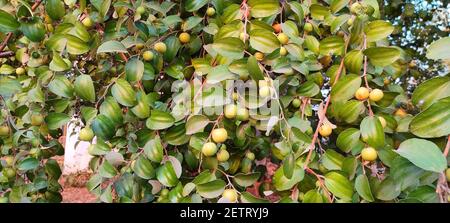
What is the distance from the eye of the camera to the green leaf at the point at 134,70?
854 millimetres

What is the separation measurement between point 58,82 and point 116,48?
176mm

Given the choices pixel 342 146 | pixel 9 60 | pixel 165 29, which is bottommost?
pixel 9 60

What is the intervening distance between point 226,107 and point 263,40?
0.15 metres

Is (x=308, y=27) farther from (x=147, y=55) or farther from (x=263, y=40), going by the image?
(x=147, y=55)

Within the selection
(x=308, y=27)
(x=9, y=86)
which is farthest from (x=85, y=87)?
(x=308, y=27)

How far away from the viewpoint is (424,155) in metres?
0.56

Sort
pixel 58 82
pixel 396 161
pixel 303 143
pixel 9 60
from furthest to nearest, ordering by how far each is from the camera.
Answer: pixel 9 60
pixel 58 82
pixel 303 143
pixel 396 161

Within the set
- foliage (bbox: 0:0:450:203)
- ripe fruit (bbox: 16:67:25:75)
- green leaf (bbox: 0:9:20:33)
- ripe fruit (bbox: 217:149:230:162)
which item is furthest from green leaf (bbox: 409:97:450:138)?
ripe fruit (bbox: 16:67:25:75)

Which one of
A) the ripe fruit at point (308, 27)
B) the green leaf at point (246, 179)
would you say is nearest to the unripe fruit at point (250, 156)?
the green leaf at point (246, 179)

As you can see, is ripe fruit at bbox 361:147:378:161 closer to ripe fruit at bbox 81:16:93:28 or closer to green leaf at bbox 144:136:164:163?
green leaf at bbox 144:136:164:163

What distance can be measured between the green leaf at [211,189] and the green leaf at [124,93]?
232 millimetres
